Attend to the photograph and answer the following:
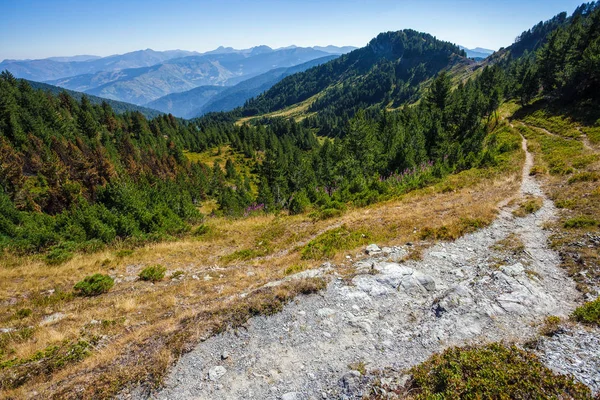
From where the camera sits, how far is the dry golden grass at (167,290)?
761 cm

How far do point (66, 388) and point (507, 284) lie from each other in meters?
14.1

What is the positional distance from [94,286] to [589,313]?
66.0 feet

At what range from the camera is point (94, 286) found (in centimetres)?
1349

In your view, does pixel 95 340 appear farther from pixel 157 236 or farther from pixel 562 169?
pixel 562 169

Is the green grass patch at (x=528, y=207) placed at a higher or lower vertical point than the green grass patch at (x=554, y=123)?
lower

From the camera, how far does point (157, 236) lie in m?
22.7

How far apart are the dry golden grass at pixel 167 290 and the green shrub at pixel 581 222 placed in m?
3.45

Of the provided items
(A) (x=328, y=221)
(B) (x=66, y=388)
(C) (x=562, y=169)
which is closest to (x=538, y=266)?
(A) (x=328, y=221)

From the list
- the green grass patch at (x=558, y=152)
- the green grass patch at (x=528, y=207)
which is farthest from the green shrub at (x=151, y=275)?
the green grass patch at (x=558, y=152)

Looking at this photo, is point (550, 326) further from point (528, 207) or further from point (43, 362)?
point (43, 362)

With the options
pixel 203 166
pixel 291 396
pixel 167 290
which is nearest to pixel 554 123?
pixel 291 396

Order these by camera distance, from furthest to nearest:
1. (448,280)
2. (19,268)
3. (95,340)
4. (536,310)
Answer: (19,268) < (448,280) < (95,340) < (536,310)

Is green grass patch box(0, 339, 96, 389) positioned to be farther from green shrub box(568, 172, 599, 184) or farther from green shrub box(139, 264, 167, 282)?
green shrub box(568, 172, 599, 184)

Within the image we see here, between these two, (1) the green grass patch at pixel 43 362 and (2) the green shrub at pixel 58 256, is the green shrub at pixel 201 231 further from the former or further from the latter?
(1) the green grass patch at pixel 43 362
